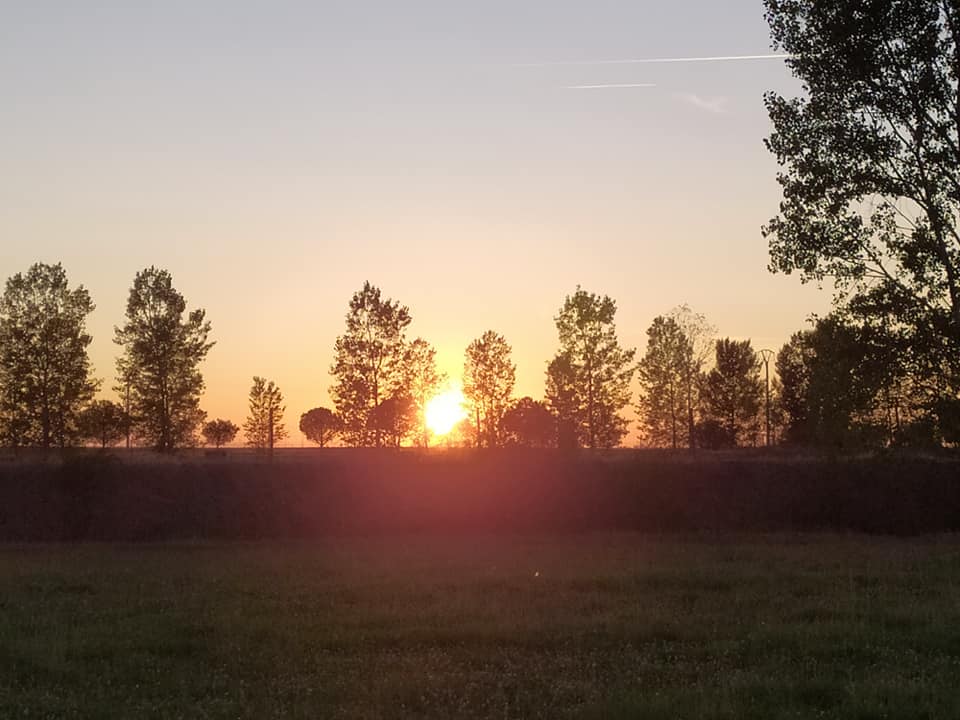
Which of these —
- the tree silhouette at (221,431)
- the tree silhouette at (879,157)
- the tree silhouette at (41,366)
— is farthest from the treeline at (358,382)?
the tree silhouette at (221,431)

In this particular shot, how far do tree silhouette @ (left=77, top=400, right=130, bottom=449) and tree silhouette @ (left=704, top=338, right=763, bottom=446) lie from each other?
52.0 meters

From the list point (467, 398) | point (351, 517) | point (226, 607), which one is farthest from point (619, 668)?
point (467, 398)

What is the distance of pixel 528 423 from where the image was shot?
95.3 m

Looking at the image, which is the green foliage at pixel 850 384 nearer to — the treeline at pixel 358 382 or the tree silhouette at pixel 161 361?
the treeline at pixel 358 382

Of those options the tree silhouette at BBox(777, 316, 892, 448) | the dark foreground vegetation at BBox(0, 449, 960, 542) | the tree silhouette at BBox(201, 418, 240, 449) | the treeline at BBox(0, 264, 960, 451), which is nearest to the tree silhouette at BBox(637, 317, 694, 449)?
the treeline at BBox(0, 264, 960, 451)

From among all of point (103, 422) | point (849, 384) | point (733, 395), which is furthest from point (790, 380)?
point (849, 384)

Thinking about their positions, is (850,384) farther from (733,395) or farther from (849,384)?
(733,395)

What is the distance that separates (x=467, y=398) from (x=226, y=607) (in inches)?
2750

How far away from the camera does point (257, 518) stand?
44281mm

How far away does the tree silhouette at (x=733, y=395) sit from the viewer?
9281 centimetres

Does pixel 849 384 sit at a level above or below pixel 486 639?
above

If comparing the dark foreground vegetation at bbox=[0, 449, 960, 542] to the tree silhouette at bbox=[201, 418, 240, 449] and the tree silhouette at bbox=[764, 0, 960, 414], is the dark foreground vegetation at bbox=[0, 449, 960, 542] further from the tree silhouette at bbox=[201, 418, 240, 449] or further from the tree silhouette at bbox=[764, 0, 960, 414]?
the tree silhouette at bbox=[201, 418, 240, 449]

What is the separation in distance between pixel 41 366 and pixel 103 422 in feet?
20.6

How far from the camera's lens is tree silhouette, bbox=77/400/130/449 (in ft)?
222
